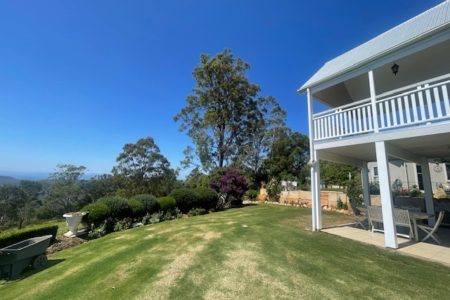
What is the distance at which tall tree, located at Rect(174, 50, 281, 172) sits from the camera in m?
21.3

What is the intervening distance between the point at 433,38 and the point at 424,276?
5.15 m

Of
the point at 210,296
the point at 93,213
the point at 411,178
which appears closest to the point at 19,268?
the point at 93,213

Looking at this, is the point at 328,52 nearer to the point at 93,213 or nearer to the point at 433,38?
the point at 433,38

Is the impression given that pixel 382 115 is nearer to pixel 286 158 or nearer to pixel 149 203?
pixel 149 203

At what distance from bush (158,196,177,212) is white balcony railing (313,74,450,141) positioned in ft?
24.7

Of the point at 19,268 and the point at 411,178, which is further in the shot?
the point at 411,178

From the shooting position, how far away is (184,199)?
1190 centimetres

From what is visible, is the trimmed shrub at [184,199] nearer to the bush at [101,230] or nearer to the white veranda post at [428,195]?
the bush at [101,230]

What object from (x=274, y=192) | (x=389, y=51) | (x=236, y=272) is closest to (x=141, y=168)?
(x=274, y=192)

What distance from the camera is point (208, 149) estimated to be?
70.1ft

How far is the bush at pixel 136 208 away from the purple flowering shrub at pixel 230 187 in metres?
5.84

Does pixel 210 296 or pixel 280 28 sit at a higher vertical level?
pixel 280 28

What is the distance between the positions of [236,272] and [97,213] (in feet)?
22.0

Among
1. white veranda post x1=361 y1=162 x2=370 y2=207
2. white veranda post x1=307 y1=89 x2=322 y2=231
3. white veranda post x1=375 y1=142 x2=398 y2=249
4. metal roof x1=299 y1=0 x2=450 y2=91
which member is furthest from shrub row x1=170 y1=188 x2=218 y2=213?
white veranda post x1=375 y1=142 x2=398 y2=249
